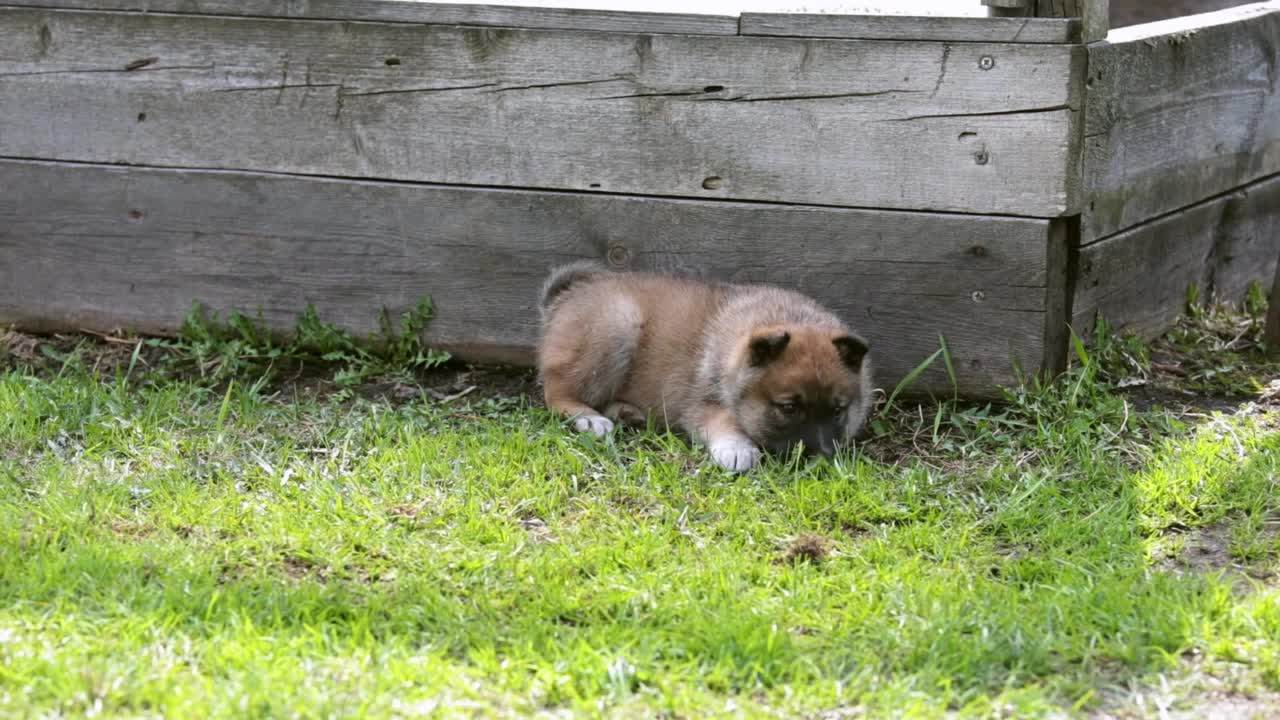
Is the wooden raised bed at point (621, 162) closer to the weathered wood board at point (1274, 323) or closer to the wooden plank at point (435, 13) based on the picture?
the wooden plank at point (435, 13)

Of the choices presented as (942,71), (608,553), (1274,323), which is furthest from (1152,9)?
(608,553)

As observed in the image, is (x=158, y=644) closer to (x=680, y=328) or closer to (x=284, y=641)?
(x=284, y=641)

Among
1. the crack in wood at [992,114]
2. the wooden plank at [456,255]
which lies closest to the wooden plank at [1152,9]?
the crack in wood at [992,114]

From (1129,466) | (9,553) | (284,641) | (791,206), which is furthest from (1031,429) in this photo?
(9,553)

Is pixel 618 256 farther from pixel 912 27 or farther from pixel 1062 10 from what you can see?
pixel 1062 10

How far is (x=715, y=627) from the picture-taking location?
146 inches

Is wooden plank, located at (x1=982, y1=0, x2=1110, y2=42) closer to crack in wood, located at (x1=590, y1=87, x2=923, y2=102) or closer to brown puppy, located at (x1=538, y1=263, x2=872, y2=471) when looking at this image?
crack in wood, located at (x1=590, y1=87, x2=923, y2=102)

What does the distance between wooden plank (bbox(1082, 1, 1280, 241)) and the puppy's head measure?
1.09 metres

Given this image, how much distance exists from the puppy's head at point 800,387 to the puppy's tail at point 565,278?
80cm

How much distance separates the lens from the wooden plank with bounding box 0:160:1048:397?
18.1 ft

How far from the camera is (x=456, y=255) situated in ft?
19.9

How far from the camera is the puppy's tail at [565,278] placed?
5809 mm

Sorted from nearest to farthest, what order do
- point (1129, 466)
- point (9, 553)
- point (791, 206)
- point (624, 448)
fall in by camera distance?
1. point (9, 553)
2. point (1129, 466)
3. point (624, 448)
4. point (791, 206)

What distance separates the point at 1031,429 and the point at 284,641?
2.92 meters
